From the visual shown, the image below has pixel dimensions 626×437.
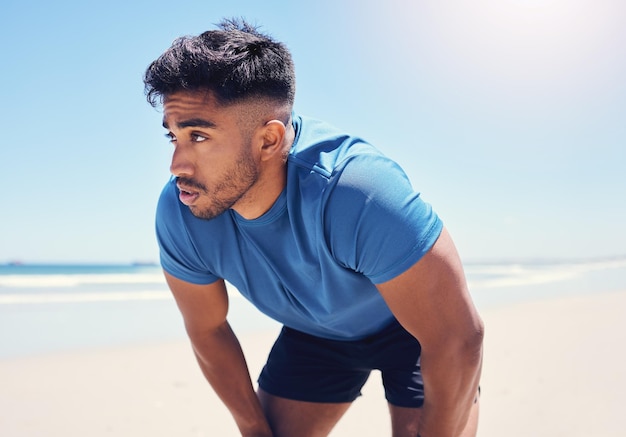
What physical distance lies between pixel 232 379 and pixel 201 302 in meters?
0.38

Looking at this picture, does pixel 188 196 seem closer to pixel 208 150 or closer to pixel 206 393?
pixel 208 150

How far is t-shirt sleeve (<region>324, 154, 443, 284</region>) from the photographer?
170cm

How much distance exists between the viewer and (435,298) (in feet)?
5.77

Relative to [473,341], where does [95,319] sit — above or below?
below

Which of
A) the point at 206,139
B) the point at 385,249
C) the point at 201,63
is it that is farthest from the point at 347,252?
the point at 201,63

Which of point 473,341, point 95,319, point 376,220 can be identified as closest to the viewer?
point 376,220

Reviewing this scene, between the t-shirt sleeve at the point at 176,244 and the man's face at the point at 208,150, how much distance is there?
22cm

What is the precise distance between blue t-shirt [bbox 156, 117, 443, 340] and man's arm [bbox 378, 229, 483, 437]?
0.18ft

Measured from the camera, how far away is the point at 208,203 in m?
1.97

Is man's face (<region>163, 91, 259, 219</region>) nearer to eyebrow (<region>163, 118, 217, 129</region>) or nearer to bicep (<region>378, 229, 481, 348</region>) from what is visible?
eyebrow (<region>163, 118, 217, 129</region>)

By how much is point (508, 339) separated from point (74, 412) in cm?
482

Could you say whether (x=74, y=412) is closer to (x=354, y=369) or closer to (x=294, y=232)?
(x=354, y=369)

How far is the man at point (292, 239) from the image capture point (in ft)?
5.78

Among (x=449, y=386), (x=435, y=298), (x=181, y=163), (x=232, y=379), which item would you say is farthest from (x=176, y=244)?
(x=449, y=386)
